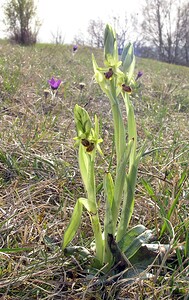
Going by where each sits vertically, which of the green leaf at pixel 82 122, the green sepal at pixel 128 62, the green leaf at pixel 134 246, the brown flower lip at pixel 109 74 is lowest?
the green leaf at pixel 134 246

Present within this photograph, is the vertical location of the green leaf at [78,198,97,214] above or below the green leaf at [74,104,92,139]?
below

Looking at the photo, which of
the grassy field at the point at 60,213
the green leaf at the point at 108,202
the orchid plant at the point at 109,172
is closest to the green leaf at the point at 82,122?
the orchid plant at the point at 109,172

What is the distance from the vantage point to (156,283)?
72 centimetres

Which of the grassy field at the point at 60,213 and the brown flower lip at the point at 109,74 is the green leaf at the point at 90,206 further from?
the brown flower lip at the point at 109,74

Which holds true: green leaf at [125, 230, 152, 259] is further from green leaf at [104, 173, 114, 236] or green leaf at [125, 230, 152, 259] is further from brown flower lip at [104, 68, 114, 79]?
brown flower lip at [104, 68, 114, 79]

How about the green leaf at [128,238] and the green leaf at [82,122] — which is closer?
the green leaf at [82,122]

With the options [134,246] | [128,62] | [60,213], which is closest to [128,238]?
[134,246]

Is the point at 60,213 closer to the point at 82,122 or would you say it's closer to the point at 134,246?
the point at 134,246

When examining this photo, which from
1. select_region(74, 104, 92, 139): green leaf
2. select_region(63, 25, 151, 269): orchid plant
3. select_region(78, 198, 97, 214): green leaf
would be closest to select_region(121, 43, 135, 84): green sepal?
select_region(63, 25, 151, 269): orchid plant

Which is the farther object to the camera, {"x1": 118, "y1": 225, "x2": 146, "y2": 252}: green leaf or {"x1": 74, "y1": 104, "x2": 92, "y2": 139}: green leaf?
{"x1": 118, "y1": 225, "x2": 146, "y2": 252}: green leaf

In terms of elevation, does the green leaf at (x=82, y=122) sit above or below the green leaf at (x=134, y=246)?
above

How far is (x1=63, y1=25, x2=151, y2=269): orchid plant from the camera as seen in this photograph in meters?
0.66

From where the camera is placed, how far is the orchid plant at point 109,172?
66 centimetres

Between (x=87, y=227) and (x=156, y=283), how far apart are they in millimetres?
246
